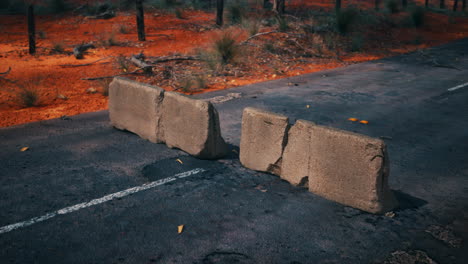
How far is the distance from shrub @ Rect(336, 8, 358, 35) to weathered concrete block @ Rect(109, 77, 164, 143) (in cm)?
1190

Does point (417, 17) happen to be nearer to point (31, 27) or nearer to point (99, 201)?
point (31, 27)

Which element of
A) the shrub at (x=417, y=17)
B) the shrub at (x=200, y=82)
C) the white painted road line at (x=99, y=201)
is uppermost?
the shrub at (x=417, y=17)

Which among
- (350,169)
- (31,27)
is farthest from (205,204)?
(31,27)

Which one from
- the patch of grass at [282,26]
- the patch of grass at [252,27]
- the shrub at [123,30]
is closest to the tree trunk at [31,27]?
the shrub at [123,30]

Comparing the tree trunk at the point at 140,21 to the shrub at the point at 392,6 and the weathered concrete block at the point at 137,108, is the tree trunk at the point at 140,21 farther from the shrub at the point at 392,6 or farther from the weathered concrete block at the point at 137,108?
Result: the shrub at the point at 392,6

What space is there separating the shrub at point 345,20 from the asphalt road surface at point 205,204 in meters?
9.39

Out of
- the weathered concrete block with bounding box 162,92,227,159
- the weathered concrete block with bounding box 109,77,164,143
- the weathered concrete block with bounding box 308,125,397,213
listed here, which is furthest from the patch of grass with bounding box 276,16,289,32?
the weathered concrete block with bounding box 308,125,397,213

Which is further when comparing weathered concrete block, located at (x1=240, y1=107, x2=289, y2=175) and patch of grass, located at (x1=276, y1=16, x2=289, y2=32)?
patch of grass, located at (x1=276, y1=16, x2=289, y2=32)

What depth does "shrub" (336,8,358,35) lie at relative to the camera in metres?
16.1

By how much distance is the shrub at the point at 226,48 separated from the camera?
1209 cm

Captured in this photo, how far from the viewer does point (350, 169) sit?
4301mm

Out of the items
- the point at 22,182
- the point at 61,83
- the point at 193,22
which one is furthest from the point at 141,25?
the point at 22,182

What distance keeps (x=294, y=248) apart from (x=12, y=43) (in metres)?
14.4

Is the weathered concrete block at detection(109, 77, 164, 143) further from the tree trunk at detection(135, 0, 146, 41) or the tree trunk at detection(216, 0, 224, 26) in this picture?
the tree trunk at detection(216, 0, 224, 26)
